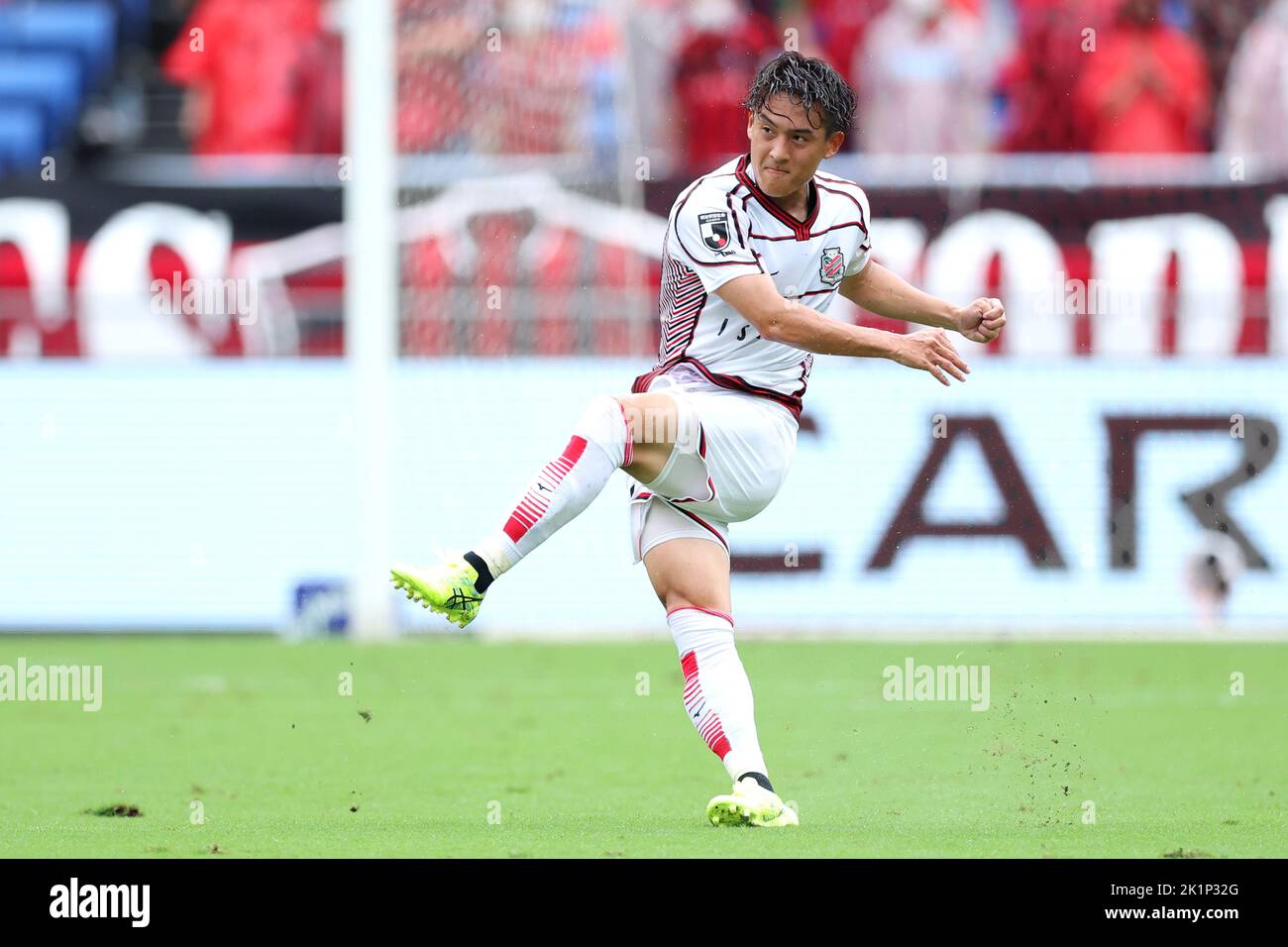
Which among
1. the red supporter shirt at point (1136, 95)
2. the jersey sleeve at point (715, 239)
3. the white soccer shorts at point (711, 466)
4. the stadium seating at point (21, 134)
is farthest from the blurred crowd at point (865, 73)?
the jersey sleeve at point (715, 239)

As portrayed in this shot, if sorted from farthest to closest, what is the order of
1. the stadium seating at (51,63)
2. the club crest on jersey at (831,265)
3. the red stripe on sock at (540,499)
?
the stadium seating at (51,63) < the club crest on jersey at (831,265) < the red stripe on sock at (540,499)

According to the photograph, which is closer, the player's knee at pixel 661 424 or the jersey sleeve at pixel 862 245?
the player's knee at pixel 661 424

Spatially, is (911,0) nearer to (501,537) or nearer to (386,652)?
(386,652)

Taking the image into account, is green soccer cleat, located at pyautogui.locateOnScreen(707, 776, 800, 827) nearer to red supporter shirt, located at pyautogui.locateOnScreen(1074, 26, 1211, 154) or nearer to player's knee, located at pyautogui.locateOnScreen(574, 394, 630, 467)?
player's knee, located at pyautogui.locateOnScreen(574, 394, 630, 467)

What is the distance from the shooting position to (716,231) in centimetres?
682

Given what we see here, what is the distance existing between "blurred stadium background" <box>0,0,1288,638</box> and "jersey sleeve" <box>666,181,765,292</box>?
7053 mm

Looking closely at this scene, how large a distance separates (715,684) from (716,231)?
1.40m

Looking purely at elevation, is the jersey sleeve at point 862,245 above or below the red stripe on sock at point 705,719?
above

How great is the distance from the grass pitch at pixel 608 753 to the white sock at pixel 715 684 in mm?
299

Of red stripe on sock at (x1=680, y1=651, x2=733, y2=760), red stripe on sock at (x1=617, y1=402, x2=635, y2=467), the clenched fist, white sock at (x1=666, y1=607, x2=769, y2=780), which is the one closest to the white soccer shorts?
red stripe on sock at (x1=617, y1=402, x2=635, y2=467)

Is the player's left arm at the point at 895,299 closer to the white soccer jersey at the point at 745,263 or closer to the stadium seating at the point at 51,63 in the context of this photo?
the white soccer jersey at the point at 745,263

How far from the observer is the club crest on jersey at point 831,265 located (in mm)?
7090

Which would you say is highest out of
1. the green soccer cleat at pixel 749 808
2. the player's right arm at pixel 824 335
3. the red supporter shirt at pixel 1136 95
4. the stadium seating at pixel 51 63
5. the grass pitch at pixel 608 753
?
the stadium seating at pixel 51 63

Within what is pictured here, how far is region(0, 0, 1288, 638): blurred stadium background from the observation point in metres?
13.9
